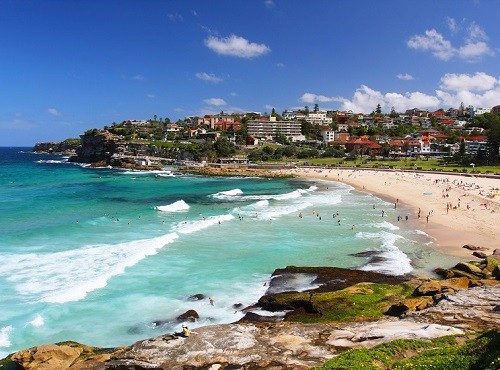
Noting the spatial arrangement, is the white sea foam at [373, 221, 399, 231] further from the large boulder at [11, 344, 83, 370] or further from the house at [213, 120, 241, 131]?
the house at [213, 120, 241, 131]

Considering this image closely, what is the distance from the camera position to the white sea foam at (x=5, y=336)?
17203mm

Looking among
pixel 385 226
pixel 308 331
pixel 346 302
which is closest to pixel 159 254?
pixel 346 302

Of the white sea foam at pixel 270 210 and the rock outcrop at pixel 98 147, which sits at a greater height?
the rock outcrop at pixel 98 147

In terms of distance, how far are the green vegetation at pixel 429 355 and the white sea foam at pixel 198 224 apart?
2551 cm

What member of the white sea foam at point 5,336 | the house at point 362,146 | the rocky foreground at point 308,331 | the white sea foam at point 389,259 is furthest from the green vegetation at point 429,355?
the house at point 362,146

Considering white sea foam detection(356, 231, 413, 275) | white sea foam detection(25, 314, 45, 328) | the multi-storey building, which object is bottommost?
white sea foam detection(25, 314, 45, 328)

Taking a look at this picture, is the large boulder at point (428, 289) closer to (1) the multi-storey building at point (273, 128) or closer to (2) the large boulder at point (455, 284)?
(2) the large boulder at point (455, 284)

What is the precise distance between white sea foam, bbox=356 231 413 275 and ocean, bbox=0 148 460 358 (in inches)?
2.8

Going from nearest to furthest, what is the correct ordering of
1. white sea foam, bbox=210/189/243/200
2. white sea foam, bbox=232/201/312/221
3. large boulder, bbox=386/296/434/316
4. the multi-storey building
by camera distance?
large boulder, bbox=386/296/434/316, white sea foam, bbox=232/201/312/221, white sea foam, bbox=210/189/243/200, the multi-storey building

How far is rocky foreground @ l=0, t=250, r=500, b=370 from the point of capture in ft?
44.4

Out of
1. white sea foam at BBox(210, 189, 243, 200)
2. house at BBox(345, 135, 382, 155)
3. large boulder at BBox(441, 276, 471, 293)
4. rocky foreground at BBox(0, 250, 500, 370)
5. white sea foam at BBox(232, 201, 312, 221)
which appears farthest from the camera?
house at BBox(345, 135, 382, 155)

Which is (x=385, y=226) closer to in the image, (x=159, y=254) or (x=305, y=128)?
(x=159, y=254)

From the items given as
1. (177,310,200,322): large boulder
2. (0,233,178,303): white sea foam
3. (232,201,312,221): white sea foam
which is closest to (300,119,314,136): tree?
(232,201,312,221): white sea foam

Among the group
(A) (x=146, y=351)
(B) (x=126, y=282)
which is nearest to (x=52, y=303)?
(B) (x=126, y=282)
